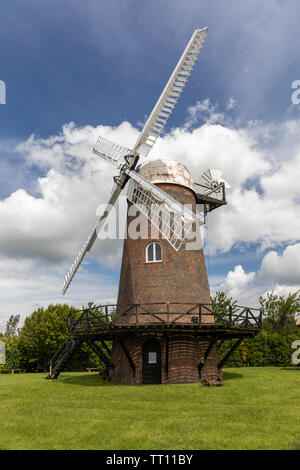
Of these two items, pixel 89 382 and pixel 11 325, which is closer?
pixel 89 382

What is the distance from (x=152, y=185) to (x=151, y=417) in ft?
35.6

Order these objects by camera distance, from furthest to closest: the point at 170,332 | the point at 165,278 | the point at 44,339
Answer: the point at 44,339, the point at 165,278, the point at 170,332

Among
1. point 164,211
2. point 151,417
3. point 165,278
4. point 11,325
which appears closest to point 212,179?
point 164,211

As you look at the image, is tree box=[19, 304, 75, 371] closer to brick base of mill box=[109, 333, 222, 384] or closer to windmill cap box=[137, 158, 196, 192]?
brick base of mill box=[109, 333, 222, 384]

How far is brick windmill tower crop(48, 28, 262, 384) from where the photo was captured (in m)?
15.5

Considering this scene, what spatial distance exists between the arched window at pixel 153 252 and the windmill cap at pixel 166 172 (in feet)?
11.0

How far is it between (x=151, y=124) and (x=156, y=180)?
131 inches

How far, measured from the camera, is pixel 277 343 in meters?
29.4

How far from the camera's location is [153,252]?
17781 millimetres

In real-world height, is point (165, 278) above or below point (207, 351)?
above

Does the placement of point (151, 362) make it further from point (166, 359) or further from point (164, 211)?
point (164, 211)

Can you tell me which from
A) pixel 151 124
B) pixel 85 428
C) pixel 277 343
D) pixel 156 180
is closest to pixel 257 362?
pixel 277 343

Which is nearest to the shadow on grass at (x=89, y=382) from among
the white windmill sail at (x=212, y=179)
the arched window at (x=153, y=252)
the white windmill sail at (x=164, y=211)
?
the arched window at (x=153, y=252)

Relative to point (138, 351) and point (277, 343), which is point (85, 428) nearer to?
point (138, 351)
